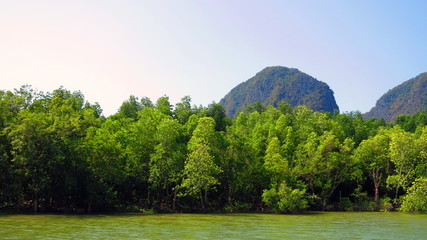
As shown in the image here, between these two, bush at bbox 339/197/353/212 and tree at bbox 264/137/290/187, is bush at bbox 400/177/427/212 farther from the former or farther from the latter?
tree at bbox 264/137/290/187

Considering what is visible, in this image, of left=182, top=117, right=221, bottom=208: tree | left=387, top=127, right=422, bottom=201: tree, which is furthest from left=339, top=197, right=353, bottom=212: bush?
left=182, top=117, right=221, bottom=208: tree

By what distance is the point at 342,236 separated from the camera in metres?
26.6

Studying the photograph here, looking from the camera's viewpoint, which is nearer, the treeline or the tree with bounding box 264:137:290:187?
the treeline

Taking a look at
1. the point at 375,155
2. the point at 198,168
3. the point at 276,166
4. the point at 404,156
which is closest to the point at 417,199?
the point at 404,156

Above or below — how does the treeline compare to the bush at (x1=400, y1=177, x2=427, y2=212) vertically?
above

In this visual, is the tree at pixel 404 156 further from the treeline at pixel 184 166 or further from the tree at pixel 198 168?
the tree at pixel 198 168

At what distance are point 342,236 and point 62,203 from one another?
31.7 m

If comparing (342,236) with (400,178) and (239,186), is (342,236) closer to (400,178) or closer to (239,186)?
(239,186)

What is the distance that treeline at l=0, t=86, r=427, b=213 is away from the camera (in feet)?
131

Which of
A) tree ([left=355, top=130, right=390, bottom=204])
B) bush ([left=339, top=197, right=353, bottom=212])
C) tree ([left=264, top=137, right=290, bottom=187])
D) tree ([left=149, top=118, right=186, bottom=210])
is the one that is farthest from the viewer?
tree ([left=355, top=130, right=390, bottom=204])

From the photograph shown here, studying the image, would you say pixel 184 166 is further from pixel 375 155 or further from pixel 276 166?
pixel 375 155

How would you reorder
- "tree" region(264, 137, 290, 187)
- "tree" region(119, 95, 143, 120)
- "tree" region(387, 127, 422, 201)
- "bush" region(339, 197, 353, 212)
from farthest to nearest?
"tree" region(119, 95, 143, 120) < "bush" region(339, 197, 353, 212) < "tree" region(387, 127, 422, 201) < "tree" region(264, 137, 290, 187)

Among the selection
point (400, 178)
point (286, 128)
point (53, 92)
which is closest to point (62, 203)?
point (53, 92)

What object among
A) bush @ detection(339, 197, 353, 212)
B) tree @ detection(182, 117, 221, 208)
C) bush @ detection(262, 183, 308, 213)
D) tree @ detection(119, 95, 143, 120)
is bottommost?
bush @ detection(339, 197, 353, 212)
